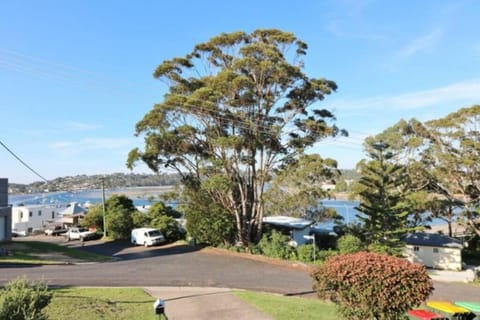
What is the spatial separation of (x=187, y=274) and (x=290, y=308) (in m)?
7.47

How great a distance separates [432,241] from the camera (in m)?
28.2

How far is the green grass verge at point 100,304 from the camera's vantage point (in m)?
8.83

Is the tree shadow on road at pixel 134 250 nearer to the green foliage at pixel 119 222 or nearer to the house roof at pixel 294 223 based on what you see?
the green foliage at pixel 119 222

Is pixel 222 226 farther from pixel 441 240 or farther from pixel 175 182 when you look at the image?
pixel 441 240

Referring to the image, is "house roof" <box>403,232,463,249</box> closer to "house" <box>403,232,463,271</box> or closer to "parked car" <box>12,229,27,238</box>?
"house" <box>403,232,463,271</box>

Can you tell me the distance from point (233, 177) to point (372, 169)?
9.70m

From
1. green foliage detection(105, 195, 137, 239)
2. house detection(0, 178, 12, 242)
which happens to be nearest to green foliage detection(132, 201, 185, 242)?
green foliage detection(105, 195, 137, 239)

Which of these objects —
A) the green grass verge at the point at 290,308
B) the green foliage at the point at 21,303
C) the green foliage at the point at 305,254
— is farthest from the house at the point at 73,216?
the green foliage at the point at 21,303

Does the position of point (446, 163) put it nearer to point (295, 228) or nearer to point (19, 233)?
point (295, 228)

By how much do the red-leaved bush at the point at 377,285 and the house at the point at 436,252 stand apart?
893 inches

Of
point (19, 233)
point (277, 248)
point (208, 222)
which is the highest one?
point (208, 222)

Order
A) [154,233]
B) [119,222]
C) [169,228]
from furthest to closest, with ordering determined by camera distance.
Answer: [119,222] → [169,228] → [154,233]

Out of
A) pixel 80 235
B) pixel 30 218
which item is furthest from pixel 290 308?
pixel 30 218

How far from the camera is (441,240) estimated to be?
2823 centimetres
